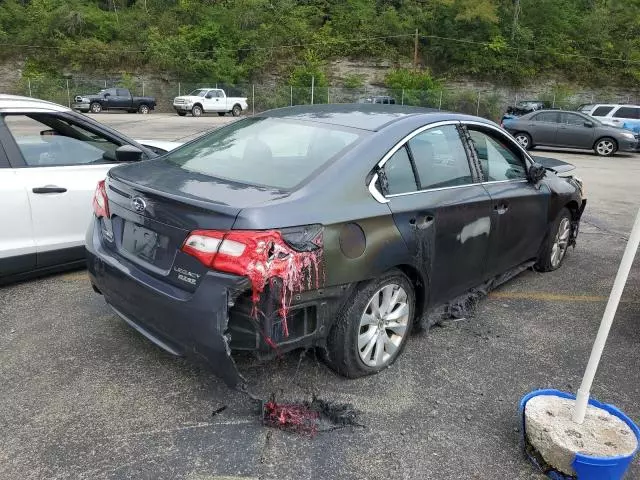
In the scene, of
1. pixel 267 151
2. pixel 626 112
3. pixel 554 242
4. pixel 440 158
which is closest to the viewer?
pixel 267 151

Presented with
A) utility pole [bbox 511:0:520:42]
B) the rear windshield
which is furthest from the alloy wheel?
utility pole [bbox 511:0:520:42]

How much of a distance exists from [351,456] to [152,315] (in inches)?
49.0

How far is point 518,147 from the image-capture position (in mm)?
4586

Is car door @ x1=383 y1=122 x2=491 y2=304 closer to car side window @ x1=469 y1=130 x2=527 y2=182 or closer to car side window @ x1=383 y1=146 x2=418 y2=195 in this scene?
car side window @ x1=383 y1=146 x2=418 y2=195

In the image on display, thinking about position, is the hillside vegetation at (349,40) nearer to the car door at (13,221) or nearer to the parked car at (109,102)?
the parked car at (109,102)

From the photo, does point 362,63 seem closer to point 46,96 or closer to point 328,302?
point 46,96

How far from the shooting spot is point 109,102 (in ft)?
113

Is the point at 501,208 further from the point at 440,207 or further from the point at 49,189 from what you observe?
the point at 49,189

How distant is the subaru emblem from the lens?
2.97 metres

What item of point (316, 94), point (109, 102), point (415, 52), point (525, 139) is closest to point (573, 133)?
point (525, 139)

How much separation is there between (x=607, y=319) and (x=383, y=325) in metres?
1.21

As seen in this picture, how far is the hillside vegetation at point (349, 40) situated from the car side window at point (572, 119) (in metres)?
26.5

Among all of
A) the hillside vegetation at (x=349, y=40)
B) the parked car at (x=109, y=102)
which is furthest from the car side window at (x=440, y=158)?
the hillside vegetation at (x=349, y=40)

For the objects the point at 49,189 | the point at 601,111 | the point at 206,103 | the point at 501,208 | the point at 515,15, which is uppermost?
the point at 515,15
